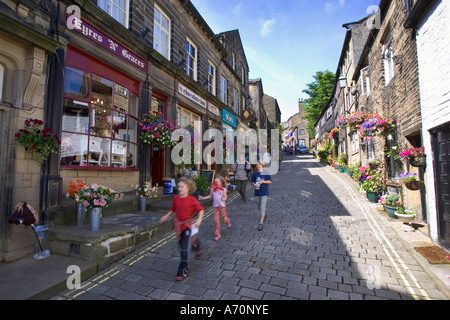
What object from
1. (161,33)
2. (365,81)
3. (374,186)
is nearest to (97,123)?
(161,33)

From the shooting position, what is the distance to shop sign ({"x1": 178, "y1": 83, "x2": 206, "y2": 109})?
1013 centimetres

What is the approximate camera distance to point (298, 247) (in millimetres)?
4793

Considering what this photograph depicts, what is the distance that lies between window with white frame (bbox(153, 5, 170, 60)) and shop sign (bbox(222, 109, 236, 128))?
597cm

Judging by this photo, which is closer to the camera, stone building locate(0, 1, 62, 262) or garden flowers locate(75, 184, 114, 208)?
stone building locate(0, 1, 62, 262)

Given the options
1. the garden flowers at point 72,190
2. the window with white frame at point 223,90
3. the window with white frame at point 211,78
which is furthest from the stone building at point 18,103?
the window with white frame at point 223,90

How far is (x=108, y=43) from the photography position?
21.0 ft

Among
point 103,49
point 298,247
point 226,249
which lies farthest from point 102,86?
point 298,247

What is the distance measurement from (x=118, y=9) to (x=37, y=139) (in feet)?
17.1

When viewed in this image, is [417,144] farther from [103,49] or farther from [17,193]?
[17,193]

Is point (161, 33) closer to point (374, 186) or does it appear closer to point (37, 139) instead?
point (37, 139)

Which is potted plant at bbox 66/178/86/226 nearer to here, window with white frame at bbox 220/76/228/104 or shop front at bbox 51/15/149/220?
Answer: shop front at bbox 51/15/149/220

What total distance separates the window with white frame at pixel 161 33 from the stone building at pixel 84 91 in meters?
0.04

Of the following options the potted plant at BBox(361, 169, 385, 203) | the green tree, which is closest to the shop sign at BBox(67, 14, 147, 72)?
the potted plant at BBox(361, 169, 385, 203)

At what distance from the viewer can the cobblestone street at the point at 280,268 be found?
322 cm
